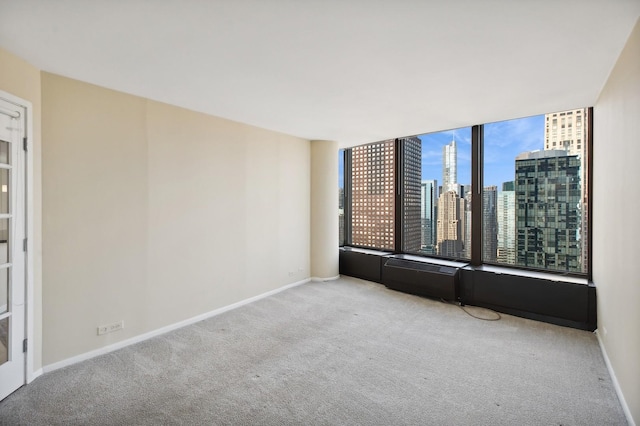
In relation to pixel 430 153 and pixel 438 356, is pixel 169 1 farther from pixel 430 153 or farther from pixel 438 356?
pixel 430 153

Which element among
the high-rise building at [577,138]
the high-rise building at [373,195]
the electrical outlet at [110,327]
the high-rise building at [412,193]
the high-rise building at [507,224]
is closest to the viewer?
the electrical outlet at [110,327]

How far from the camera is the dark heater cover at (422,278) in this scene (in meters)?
4.20

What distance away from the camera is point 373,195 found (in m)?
5.89

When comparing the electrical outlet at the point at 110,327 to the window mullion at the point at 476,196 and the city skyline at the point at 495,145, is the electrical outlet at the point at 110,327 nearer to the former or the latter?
the window mullion at the point at 476,196

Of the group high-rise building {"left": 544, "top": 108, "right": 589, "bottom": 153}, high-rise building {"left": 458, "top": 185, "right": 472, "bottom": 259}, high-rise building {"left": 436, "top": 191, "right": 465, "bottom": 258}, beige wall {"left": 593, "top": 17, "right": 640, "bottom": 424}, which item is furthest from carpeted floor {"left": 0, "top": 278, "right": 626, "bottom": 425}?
high-rise building {"left": 544, "top": 108, "right": 589, "bottom": 153}

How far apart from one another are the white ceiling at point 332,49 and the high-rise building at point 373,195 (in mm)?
2322

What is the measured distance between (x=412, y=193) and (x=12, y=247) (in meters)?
5.22

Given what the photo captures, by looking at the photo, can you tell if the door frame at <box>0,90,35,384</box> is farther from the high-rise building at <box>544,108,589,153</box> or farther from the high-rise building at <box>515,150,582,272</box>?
the high-rise building at <box>544,108,589,153</box>

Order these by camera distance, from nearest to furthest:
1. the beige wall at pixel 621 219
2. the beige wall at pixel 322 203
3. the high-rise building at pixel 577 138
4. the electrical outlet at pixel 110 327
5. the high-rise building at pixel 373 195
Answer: the beige wall at pixel 621 219 < the electrical outlet at pixel 110 327 < the high-rise building at pixel 577 138 < the beige wall at pixel 322 203 < the high-rise building at pixel 373 195

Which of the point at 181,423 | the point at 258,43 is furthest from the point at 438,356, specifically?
the point at 258,43

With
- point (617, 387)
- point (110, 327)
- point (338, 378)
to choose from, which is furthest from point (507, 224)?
point (110, 327)

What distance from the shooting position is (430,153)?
16.4ft

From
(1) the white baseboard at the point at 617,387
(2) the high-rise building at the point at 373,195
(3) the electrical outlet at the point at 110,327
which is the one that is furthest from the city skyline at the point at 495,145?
(3) the electrical outlet at the point at 110,327

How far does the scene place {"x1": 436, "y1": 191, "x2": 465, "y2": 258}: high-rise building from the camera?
4660mm
